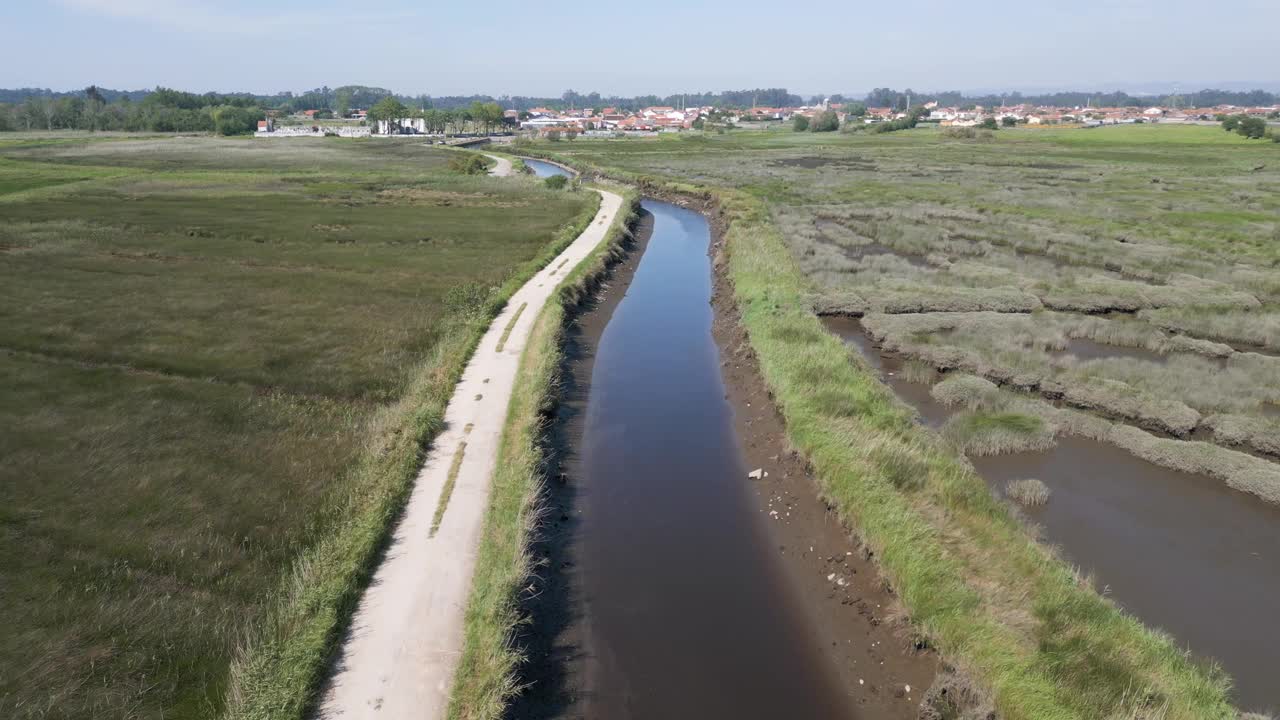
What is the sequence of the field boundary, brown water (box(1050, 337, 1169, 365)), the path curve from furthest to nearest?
the path curve → brown water (box(1050, 337, 1169, 365)) → the field boundary

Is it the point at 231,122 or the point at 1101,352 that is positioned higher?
the point at 231,122

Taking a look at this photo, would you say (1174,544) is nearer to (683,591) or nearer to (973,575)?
(973,575)

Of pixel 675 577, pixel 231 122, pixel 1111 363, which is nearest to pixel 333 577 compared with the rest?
pixel 675 577

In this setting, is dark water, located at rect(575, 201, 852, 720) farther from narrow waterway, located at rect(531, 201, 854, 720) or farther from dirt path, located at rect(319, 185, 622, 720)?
dirt path, located at rect(319, 185, 622, 720)

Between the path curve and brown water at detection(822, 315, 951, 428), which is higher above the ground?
the path curve

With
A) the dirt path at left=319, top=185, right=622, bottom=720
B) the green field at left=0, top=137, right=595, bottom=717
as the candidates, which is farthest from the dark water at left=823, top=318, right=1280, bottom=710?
the green field at left=0, top=137, right=595, bottom=717

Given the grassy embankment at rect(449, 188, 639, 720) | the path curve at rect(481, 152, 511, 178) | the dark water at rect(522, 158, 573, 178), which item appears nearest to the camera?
the grassy embankment at rect(449, 188, 639, 720)

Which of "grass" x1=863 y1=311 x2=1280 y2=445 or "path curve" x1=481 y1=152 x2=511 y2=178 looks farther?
"path curve" x1=481 y1=152 x2=511 y2=178
